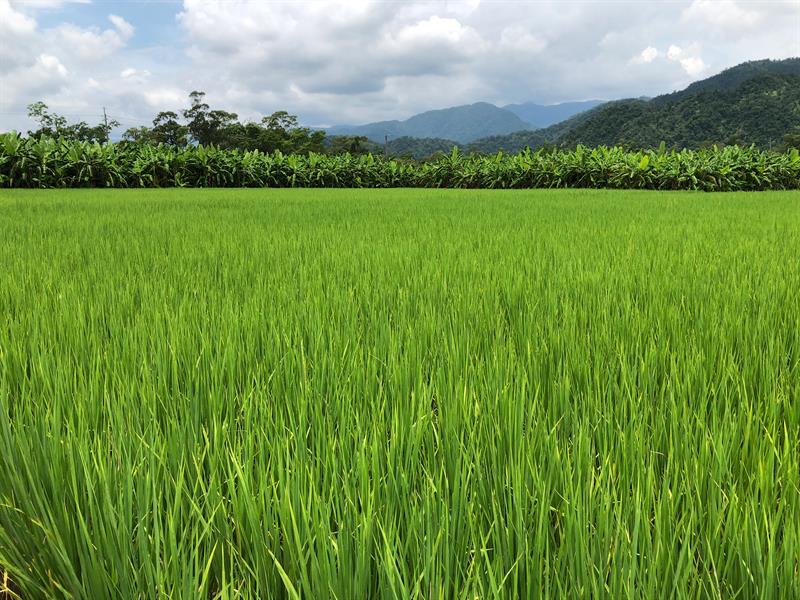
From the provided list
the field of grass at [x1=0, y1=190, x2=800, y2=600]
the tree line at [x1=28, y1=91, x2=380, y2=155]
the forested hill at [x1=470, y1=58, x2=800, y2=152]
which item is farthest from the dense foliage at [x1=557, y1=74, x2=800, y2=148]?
the field of grass at [x1=0, y1=190, x2=800, y2=600]

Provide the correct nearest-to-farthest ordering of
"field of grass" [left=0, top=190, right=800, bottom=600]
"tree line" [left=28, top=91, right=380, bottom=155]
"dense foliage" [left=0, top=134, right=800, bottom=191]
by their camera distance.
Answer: "field of grass" [left=0, top=190, right=800, bottom=600], "dense foliage" [left=0, top=134, right=800, bottom=191], "tree line" [left=28, top=91, right=380, bottom=155]

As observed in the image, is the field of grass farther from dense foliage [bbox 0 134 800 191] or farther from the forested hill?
the forested hill

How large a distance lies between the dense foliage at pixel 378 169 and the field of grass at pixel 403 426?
11.6 m

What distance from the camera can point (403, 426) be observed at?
763 mm

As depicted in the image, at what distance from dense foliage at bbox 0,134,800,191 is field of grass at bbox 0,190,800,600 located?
38.1ft

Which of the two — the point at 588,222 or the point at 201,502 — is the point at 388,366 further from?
the point at 588,222

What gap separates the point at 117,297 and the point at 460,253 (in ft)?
5.55

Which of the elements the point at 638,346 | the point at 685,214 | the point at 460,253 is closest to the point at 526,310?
the point at 638,346

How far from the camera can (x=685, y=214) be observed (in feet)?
17.3

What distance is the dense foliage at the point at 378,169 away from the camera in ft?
41.3

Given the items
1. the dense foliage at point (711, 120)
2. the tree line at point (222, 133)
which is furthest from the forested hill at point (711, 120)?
the tree line at point (222, 133)

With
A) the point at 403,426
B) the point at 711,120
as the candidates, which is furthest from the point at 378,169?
the point at 711,120

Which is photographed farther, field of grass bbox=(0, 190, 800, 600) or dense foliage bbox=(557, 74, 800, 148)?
dense foliage bbox=(557, 74, 800, 148)

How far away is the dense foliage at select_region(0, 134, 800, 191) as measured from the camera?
12586 millimetres
